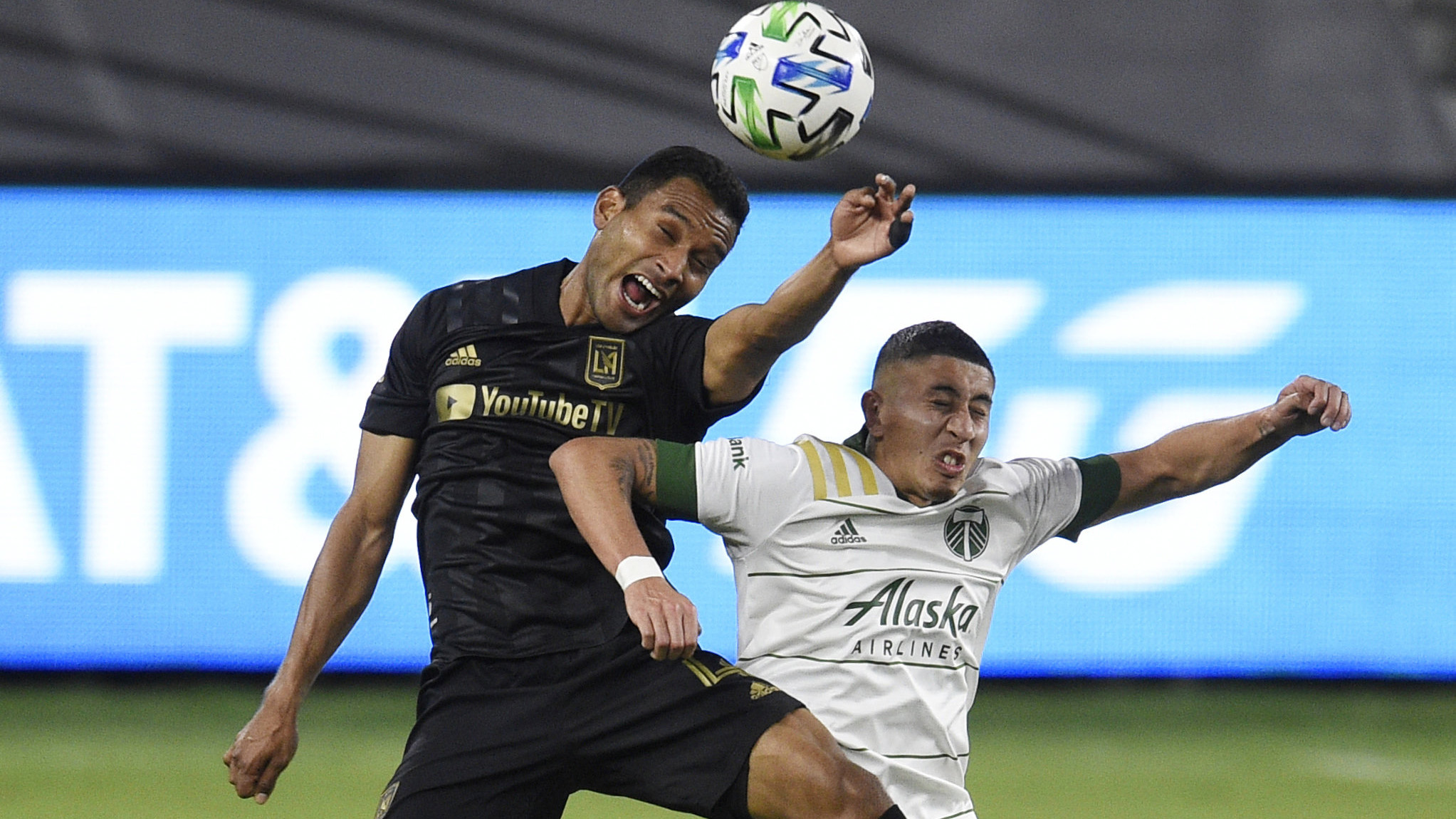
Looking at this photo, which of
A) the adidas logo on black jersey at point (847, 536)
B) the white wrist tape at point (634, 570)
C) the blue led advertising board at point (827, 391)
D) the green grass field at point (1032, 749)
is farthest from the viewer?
the blue led advertising board at point (827, 391)

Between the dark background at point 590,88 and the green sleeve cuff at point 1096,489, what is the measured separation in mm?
3852

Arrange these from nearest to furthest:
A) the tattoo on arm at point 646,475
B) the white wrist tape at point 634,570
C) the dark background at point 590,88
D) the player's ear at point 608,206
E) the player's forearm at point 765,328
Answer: the white wrist tape at point 634,570, the player's forearm at point 765,328, the tattoo on arm at point 646,475, the player's ear at point 608,206, the dark background at point 590,88

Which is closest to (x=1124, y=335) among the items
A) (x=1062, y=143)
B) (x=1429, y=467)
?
(x=1062, y=143)

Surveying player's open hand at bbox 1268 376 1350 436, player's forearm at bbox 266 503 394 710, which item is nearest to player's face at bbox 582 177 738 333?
player's forearm at bbox 266 503 394 710

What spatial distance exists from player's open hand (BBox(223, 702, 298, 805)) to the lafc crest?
3.26 feet

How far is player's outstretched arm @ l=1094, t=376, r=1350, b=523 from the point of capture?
398 centimetres

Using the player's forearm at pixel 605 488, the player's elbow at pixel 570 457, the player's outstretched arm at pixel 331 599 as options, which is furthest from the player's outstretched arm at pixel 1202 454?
the player's outstretched arm at pixel 331 599

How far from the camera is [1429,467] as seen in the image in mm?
7379

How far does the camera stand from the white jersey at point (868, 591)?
366 cm

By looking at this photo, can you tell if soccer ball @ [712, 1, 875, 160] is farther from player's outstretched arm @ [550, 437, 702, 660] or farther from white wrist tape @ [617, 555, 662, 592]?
white wrist tape @ [617, 555, 662, 592]

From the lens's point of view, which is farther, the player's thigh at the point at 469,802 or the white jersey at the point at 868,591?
the white jersey at the point at 868,591

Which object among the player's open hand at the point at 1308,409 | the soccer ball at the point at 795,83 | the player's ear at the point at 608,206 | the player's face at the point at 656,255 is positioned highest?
the soccer ball at the point at 795,83

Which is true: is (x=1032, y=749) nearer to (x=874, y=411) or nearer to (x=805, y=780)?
(x=874, y=411)

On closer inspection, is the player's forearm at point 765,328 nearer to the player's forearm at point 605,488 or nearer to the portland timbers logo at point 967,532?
the player's forearm at point 605,488
